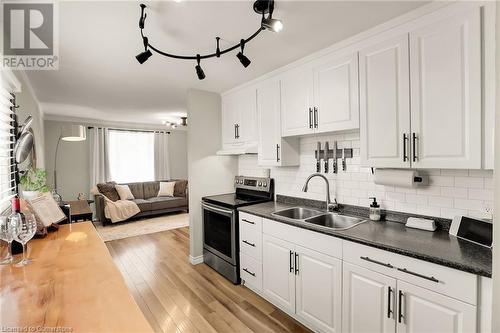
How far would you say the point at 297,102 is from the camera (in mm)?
2520

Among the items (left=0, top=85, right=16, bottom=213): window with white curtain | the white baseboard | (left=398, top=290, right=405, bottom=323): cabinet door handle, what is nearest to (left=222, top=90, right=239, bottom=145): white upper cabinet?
the white baseboard

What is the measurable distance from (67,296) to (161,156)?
21.6ft

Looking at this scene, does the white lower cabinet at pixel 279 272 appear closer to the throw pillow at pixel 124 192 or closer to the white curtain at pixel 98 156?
the throw pillow at pixel 124 192

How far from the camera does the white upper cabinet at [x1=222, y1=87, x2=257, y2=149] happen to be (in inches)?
123

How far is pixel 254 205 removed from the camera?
2.93 metres

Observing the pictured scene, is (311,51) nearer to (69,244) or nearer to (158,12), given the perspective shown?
(158,12)

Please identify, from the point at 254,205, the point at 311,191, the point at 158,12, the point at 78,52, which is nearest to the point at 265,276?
the point at 254,205

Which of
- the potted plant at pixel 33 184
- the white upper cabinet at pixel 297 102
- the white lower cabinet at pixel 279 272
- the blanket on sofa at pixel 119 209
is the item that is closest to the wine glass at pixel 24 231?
the potted plant at pixel 33 184

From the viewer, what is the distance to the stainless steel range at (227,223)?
2846 millimetres

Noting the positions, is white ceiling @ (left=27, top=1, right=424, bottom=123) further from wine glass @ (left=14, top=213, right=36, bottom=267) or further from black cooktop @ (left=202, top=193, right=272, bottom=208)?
black cooktop @ (left=202, top=193, right=272, bottom=208)

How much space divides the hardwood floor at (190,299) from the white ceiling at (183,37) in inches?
98.0

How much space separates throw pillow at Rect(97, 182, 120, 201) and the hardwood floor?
7.62ft

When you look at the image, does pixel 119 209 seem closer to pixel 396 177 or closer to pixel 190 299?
pixel 190 299

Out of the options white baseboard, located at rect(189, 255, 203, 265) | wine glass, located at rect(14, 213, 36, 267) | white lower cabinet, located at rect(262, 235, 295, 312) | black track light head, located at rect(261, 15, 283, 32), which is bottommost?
white baseboard, located at rect(189, 255, 203, 265)
